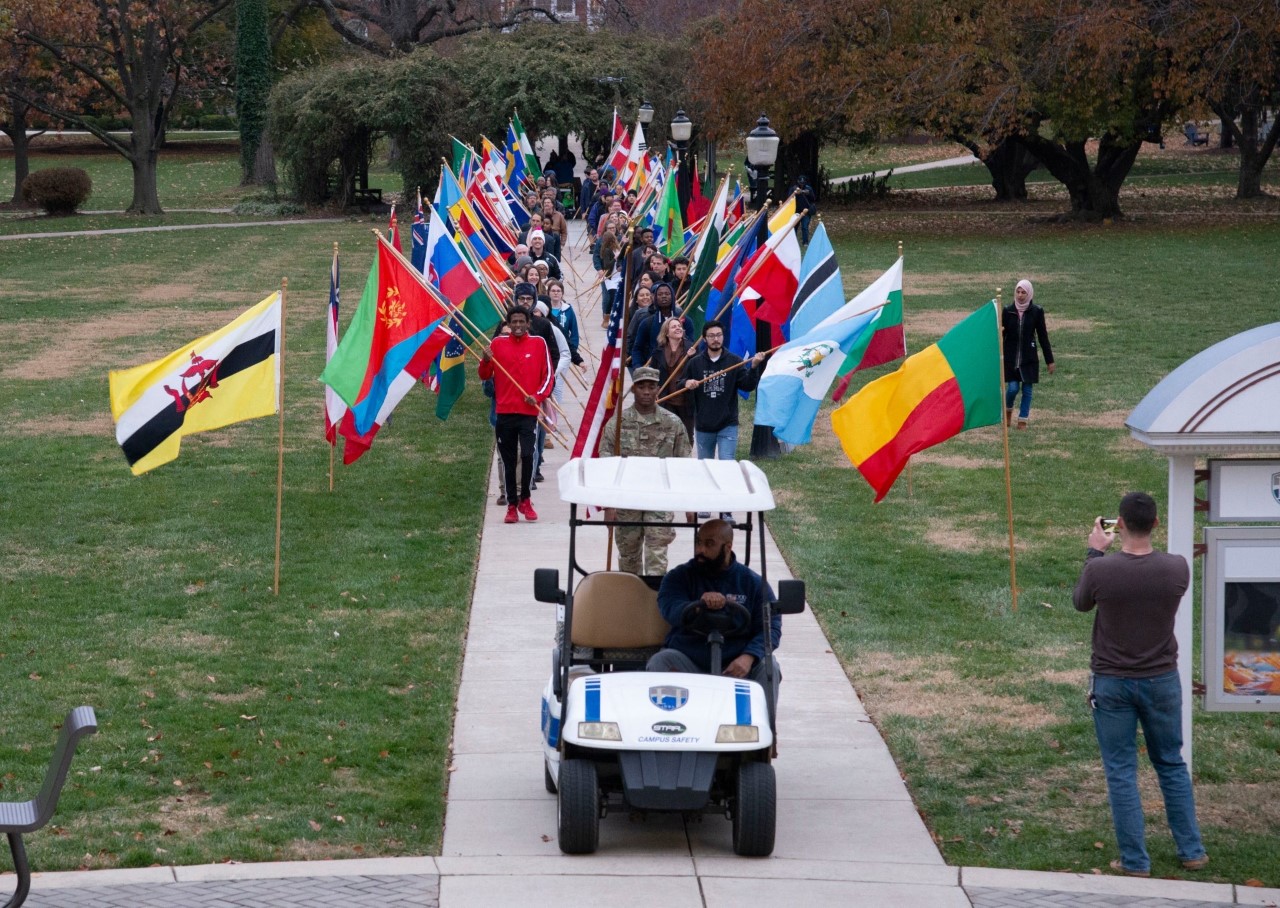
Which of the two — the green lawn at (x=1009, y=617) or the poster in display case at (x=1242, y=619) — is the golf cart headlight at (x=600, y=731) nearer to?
the green lawn at (x=1009, y=617)

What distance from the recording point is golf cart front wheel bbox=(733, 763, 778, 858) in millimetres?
7559

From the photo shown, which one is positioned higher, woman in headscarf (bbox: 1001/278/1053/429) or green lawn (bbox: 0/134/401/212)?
green lawn (bbox: 0/134/401/212)

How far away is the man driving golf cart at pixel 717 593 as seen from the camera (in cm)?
819

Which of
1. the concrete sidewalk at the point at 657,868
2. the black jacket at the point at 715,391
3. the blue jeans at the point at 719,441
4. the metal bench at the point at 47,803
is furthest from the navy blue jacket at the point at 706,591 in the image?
the blue jeans at the point at 719,441

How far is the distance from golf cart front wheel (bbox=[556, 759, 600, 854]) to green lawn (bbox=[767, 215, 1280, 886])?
1.72 metres

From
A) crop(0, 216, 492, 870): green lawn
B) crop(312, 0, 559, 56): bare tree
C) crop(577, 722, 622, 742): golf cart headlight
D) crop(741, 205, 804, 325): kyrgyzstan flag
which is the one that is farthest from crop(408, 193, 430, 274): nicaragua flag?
crop(312, 0, 559, 56): bare tree

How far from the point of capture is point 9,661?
35.8 feet

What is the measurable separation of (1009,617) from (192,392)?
6.08 metres

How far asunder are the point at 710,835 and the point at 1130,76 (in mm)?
35659

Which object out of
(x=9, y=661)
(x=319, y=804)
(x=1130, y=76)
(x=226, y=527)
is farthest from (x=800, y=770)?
(x=1130, y=76)

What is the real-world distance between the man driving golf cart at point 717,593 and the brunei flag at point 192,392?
4.82 m

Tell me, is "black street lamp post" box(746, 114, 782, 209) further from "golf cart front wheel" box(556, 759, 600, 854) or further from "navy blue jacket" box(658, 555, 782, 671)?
"golf cart front wheel" box(556, 759, 600, 854)

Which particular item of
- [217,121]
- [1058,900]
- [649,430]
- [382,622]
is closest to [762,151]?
[649,430]

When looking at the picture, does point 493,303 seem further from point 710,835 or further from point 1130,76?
point 1130,76
